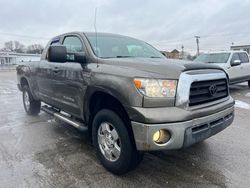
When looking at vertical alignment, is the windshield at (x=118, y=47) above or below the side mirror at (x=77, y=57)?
above

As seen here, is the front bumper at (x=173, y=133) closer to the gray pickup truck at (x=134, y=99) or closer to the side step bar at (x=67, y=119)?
the gray pickup truck at (x=134, y=99)

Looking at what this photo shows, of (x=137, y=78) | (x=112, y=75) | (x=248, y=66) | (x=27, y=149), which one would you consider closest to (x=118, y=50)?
(x=112, y=75)

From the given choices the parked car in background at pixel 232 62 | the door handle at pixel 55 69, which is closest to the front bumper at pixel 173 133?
the door handle at pixel 55 69

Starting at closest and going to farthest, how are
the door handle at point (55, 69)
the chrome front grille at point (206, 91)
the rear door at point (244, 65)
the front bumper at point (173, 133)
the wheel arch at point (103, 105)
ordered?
the front bumper at point (173, 133), the chrome front grille at point (206, 91), the wheel arch at point (103, 105), the door handle at point (55, 69), the rear door at point (244, 65)

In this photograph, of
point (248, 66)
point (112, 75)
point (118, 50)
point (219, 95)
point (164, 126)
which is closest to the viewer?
point (164, 126)

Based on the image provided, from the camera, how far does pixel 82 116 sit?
12.8 ft

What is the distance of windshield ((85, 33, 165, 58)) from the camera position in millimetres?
3893

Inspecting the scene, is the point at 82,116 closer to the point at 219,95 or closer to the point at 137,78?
the point at 137,78

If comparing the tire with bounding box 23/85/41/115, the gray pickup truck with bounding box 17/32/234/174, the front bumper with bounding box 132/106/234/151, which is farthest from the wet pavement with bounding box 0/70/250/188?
the tire with bounding box 23/85/41/115

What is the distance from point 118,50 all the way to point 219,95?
1739 mm

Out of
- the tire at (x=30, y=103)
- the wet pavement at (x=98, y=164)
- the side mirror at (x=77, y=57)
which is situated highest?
the side mirror at (x=77, y=57)

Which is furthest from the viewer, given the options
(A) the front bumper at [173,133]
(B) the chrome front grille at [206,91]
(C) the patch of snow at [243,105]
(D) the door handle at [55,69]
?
(C) the patch of snow at [243,105]

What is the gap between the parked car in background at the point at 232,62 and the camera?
10.2 meters

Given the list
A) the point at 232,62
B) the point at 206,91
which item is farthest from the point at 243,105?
the point at 206,91
